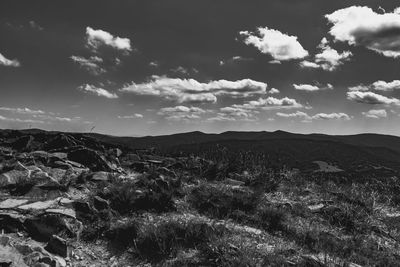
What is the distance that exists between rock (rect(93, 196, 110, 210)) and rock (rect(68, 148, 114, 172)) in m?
3.84

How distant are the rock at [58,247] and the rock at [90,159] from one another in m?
6.04

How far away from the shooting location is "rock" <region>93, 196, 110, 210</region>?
8797mm

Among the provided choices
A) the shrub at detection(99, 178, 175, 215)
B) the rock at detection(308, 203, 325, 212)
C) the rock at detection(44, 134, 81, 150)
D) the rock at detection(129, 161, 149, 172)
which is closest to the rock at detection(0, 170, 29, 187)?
A: the shrub at detection(99, 178, 175, 215)

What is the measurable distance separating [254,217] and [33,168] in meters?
7.08

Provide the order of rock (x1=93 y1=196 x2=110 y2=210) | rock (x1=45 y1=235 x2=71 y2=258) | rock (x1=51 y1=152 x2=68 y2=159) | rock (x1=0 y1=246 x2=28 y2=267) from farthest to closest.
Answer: rock (x1=51 y1=152 x2=68 y2=159), rock (x1=93 y1=196 x2=110 y2=210), rock (x1=45 y1=235 x2=71 y2=258), rock (x1=0 y1=246 x2=28 y2=267)

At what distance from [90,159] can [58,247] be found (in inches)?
269

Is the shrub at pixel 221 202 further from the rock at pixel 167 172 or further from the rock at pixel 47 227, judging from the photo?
the rock at pixel 47 227

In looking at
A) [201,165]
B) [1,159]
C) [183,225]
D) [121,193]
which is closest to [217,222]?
[183,225]

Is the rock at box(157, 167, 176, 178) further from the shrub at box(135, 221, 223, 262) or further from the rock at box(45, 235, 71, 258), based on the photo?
the rock at box(45, 235, 71, 258)

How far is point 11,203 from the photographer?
8.27m

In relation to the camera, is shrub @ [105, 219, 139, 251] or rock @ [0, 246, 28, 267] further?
shrub @ [105, 219, 139, 251]

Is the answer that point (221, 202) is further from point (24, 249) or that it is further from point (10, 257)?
point (10, 257)

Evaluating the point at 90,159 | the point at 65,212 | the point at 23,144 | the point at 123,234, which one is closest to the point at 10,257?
the point at 65,212

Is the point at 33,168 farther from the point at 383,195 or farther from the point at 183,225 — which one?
the point at 383,195
